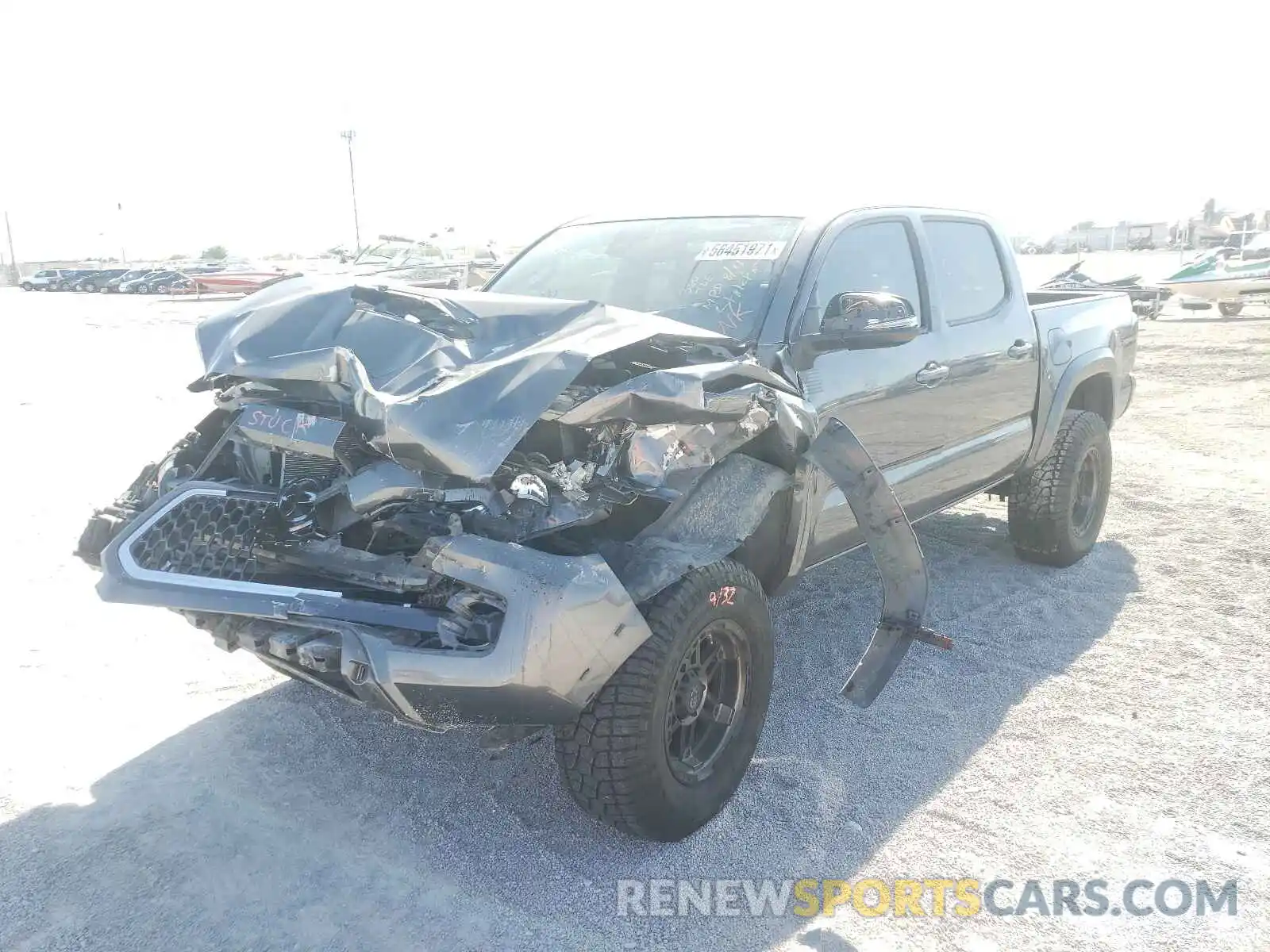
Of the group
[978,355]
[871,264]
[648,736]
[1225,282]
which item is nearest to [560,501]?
[648,736]

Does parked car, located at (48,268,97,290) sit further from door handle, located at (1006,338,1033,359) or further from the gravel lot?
door handle, located at (1006,338,1033,359)

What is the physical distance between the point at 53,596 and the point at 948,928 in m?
4.19

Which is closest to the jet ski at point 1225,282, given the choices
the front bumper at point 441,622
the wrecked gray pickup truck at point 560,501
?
the wrecked gray pickup truck at point 560,501

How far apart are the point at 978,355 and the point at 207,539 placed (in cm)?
340

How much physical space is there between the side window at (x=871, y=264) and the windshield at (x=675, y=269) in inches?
7.9

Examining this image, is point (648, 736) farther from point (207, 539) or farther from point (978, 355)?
point (978, 355)

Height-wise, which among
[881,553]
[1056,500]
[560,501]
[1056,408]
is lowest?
[1056,500]

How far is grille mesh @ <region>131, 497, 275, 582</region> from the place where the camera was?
290 cm

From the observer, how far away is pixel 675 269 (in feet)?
13.1

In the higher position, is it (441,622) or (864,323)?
(864,323)

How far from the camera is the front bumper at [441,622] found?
2.49m

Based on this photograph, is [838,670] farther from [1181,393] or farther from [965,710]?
[1181,393]

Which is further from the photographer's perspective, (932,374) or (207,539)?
(932,374)

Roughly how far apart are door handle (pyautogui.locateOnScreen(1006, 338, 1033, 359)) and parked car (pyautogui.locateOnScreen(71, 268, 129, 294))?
49044mm
